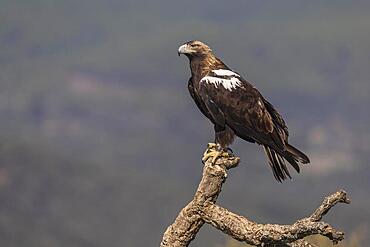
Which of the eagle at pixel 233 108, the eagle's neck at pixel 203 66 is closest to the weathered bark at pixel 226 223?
the eagle at pixel 233 108

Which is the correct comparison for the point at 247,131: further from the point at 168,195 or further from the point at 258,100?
the point at 168,195

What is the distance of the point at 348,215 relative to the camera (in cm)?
11775

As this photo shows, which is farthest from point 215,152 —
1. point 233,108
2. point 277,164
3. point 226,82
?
point 226,82

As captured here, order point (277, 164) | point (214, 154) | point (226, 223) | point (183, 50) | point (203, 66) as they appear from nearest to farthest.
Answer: point (226, 223)
point (214, 154)
point (277, 164)
point (203, 66)
point (183, 50)

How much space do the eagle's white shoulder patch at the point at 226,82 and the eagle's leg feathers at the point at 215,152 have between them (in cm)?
93

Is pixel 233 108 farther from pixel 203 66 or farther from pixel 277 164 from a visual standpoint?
pixel 277 164

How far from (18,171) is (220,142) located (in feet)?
400

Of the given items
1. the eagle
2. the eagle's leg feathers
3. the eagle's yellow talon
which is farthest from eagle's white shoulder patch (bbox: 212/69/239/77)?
the eagle's yellow talon

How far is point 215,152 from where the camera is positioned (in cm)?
1366

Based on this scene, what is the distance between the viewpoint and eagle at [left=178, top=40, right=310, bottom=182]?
→ 1429 cm

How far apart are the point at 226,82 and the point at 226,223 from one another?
356 cm

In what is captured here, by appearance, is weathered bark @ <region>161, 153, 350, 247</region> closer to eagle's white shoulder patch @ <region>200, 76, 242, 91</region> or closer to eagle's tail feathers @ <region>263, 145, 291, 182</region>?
eagle's tail feathers @ <region>263, 145, 291, 182</region>

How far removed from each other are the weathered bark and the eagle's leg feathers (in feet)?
1.64

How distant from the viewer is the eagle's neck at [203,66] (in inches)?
595
